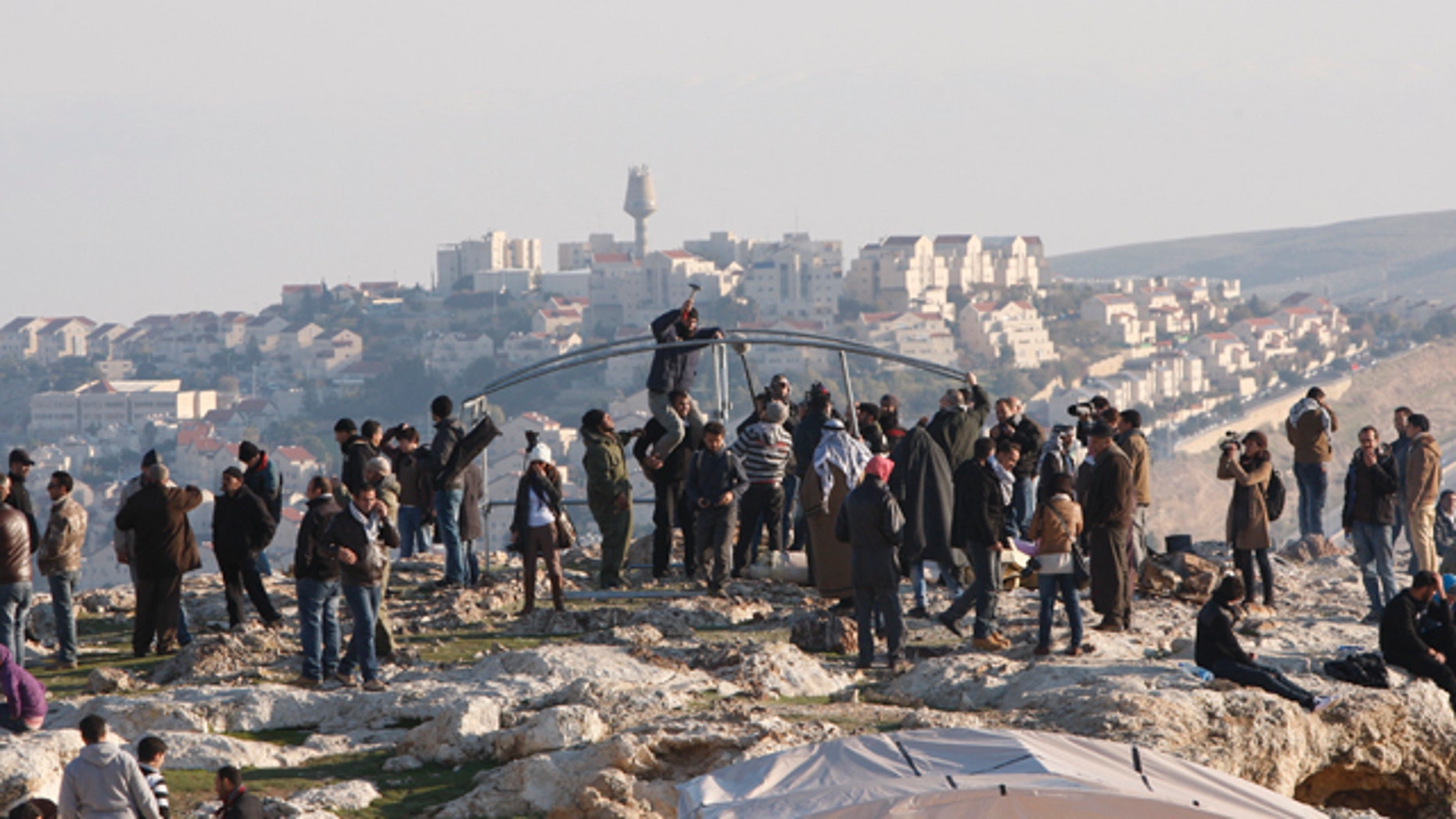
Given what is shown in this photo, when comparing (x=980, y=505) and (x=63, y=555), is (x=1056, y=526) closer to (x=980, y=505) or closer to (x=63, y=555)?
(x=980, y=505)

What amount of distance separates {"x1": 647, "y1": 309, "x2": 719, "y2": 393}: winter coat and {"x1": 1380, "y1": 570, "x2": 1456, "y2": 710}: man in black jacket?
191 inches

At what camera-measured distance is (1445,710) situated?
857 centimetres

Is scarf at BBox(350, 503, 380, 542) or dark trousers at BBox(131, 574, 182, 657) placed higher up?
scarf at BBox(350, 503, 380, 542)

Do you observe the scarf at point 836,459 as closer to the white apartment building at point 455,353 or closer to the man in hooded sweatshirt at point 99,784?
the man in hooded sweatshirt at point 99,784

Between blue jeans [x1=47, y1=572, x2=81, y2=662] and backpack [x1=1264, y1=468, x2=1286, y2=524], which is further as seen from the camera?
backpack [x1=1264, y1=468, x2=1286, y2=524]

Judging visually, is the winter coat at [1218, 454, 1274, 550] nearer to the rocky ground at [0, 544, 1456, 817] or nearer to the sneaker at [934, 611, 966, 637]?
the rocky ground at [0, 544, 1456, 817]

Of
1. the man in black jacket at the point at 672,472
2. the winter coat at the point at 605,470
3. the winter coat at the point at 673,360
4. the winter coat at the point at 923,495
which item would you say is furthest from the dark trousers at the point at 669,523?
the winter coat at the point at 923,495

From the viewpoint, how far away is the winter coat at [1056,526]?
29.1 feet

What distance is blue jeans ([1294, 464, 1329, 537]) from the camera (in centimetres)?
1358

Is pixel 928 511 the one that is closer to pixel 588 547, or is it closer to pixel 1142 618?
pixel 1142 618

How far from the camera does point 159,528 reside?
9.44m

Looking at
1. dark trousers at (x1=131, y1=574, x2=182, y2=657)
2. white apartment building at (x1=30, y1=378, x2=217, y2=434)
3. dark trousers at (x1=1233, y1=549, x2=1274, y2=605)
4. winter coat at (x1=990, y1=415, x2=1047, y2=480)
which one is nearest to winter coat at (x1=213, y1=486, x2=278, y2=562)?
dark trousers at (x1=131, y1=574, x2=182, y2=657)

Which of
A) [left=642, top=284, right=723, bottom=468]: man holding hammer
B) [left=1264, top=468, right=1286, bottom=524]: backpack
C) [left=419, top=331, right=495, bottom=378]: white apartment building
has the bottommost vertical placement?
[left=419, top=331, right=495, bottom=378]: white apartment building

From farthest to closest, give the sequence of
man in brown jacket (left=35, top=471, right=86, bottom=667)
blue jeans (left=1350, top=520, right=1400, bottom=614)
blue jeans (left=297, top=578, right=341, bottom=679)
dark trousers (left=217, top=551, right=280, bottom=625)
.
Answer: blue jeans (left=1350, top=520, right=1400, bottom=614)
dark trousers (left=217, top=551, right=280, bottom=625)
man in brown jacket (left=35, top=471, right=86, bottom=667)
blue jeans (left=297, top=578, right=341, bottom=679)
